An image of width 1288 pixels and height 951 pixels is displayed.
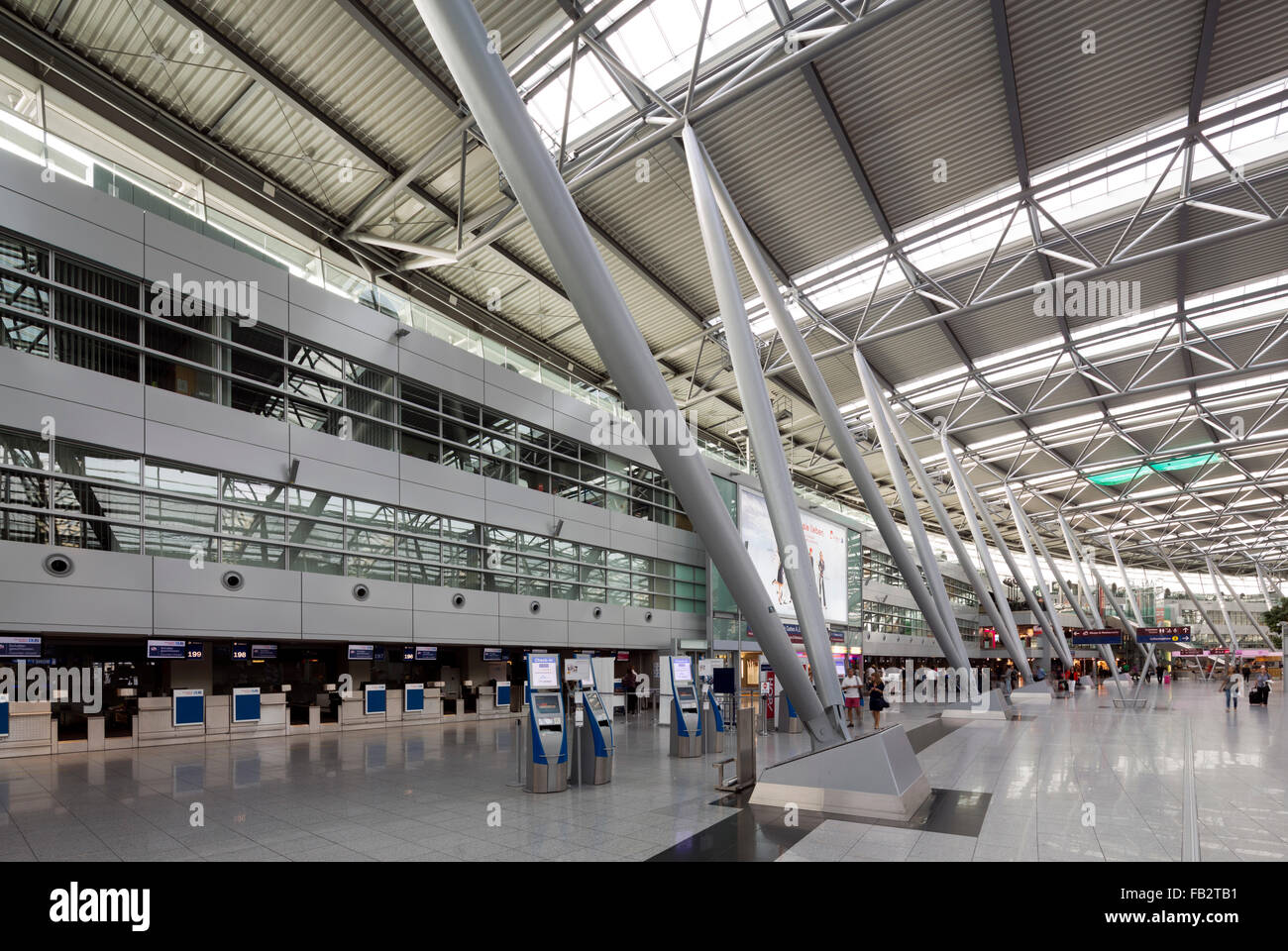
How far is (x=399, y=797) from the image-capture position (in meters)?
10.5

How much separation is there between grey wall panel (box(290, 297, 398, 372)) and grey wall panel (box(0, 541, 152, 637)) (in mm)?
6760

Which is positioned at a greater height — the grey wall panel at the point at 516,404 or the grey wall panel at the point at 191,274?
the grey wall panel at the point at 191,274

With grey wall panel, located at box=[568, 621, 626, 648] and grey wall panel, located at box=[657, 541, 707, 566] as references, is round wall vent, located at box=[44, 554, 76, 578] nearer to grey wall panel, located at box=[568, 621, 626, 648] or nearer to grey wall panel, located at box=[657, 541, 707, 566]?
grey wall panel, located at box=[568, 621, 626, 648]

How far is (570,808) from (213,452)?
487 inches

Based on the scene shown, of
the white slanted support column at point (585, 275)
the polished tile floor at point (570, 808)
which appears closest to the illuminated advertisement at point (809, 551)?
the polished tile floor at point (570, 808)

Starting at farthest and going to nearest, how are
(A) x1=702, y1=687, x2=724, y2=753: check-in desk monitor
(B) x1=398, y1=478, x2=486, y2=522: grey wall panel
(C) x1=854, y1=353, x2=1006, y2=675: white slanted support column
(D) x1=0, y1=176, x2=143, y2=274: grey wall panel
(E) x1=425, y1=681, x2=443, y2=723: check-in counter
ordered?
(C) x1=854, y1=353, x2=1006, y2=675: white slanted support column < (E) x1=425, y1=681, x2=443, y2=723: check-in counter < (B) x1=398, y1=478, x2=486, y2=522: grey wall panel < (A) x1=702, y1=687, x2=724, y2=753: check-in desk monitor < (D) x1=0, y1=176, x2=143, y2=274: grey wall panel

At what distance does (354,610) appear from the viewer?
1988 cm

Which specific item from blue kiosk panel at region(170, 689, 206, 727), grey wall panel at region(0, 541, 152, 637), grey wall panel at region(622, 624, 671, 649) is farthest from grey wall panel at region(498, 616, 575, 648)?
grey wall panel at region(0, 541, 152, 637)

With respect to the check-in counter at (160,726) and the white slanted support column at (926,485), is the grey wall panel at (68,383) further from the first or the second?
the white slanted support column at (926,485)

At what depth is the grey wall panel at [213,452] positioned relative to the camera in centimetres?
1620

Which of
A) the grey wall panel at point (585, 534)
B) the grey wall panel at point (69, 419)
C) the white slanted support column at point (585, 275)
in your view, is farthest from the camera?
the grey wall panel at point (585, 534)

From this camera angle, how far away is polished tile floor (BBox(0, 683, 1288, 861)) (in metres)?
7.61

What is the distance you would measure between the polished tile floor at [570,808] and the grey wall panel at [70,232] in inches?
380
